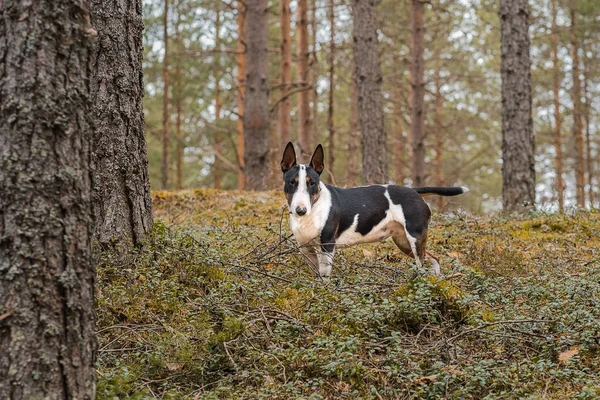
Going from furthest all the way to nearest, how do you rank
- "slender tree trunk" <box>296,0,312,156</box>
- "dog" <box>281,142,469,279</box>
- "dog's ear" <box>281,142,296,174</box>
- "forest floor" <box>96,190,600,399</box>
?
1. "slender tree trunk" <box>296,0,312,156</box>
2. "dog's ear" <box>281,142,296,174</box>
3. "dog" <box>281,142,469,279</box>
4. "forest floor" <box>96,190,600,399</box>

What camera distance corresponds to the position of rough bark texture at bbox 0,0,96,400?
306 centimetres

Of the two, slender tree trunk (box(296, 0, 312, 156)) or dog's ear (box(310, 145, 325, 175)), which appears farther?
slender tree trunk (box(296, 0, 312, 156))

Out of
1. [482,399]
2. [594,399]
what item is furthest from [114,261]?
[594,399]

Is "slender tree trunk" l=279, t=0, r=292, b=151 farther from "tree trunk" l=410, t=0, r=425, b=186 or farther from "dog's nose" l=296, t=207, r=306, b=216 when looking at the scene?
"dog's nose" l=296, t=207, r=306, b=216

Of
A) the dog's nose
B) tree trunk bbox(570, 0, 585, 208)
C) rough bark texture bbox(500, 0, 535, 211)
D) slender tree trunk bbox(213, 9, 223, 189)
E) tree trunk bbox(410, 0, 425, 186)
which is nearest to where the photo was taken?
the dog's nose

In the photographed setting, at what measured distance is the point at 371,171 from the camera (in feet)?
48.8

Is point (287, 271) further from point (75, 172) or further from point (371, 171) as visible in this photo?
point (371, 171)

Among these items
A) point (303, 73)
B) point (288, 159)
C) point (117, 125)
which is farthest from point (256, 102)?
point (117, 125)

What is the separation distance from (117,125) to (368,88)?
1003 cm

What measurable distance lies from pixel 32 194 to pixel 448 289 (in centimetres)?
336

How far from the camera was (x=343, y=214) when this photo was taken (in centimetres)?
664

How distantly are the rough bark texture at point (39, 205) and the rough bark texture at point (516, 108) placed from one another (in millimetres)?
10001

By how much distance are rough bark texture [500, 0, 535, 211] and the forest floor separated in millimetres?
5137

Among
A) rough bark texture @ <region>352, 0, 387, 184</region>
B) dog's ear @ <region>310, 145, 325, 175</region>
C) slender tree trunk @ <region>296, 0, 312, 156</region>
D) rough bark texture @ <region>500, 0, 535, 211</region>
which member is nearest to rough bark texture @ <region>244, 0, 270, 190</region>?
rough bark texture @ <region>352, 0, 387, 184</region>
